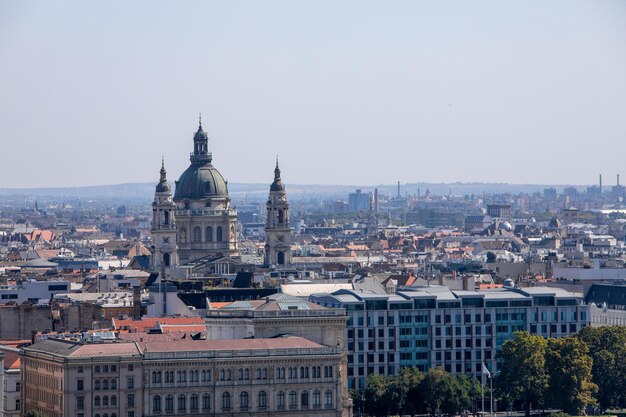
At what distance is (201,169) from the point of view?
181625mm

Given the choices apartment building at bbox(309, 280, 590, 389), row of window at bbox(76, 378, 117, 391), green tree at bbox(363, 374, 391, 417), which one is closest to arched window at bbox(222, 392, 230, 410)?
row of window at bbox(76, 378, 117, 391)

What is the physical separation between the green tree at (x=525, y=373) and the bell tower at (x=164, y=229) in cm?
6359

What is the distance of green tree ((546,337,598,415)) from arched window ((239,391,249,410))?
1575 centimetres

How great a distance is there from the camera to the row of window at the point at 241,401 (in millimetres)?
96000

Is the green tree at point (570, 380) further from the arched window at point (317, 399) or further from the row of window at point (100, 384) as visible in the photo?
the row of window at point (100, 384)

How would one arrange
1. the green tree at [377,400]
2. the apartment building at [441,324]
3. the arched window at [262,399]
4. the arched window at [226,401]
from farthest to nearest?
the apartment building at [441,324] < the green tree at [377,400] < the arched window at [262,399] < the arched window at [226,401]

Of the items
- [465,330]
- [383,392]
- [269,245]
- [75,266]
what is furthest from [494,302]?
[75,266]

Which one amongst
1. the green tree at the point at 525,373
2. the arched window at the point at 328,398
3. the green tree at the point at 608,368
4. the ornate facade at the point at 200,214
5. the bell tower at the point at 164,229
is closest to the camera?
the arched window at the point at 328,398

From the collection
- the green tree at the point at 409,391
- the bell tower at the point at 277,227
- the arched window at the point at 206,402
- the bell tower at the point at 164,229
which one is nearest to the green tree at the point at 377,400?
the green tree at the point at 409,391

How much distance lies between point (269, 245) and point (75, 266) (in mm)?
24777

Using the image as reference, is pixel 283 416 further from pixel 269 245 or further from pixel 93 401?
pixel 269 245

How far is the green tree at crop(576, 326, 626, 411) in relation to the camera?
111000 mm

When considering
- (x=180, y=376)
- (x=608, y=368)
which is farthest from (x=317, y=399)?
(x=608, y=368)

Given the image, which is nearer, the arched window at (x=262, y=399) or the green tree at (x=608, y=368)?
the arched window at (x=262, y=399)
